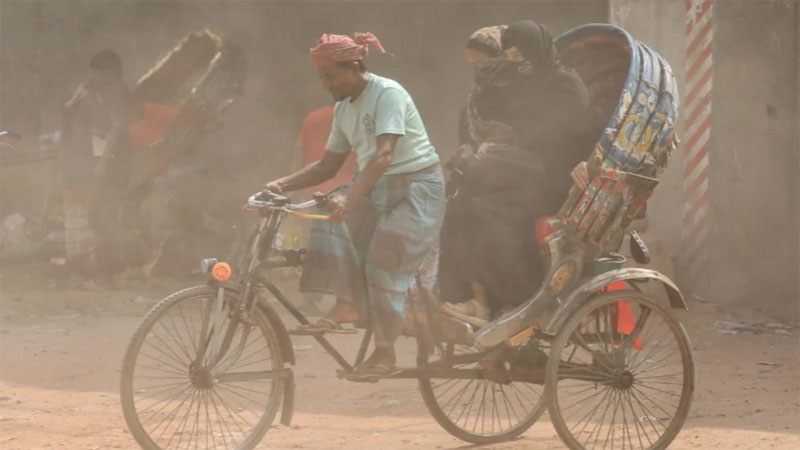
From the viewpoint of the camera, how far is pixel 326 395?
7492mm

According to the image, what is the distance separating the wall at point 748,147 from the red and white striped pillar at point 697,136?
5 cm

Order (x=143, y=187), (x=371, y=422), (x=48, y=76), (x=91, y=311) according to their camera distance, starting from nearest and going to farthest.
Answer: (x=371, y=422) < (x=91, y=311) < (x=143, y=187) < (x=48, y=76)

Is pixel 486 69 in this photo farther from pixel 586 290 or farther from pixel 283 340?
pixel 283 340

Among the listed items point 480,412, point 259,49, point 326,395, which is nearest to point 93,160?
point 259,49

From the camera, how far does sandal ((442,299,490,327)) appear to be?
232 inches

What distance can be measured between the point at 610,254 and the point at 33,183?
8.17 metres

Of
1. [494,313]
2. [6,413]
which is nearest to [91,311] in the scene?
[6,413]

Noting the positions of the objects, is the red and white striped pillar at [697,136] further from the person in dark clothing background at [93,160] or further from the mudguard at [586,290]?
the mudguard at [586,290]

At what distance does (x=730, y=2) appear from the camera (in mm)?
10742

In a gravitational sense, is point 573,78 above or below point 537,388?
above

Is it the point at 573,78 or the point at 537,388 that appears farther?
the point at 537,388

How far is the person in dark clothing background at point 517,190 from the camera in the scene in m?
6.02

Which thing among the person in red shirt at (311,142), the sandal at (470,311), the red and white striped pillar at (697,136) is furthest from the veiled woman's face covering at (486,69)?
the red and white striped pillar at (697,136)

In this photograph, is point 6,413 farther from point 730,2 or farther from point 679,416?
point 730,2
